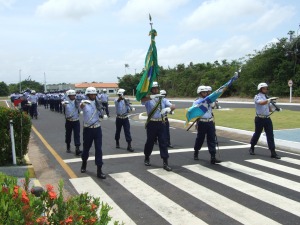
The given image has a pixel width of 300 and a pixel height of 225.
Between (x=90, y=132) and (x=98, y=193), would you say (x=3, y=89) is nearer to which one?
(x=90, y=132)

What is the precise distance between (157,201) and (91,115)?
289 cm

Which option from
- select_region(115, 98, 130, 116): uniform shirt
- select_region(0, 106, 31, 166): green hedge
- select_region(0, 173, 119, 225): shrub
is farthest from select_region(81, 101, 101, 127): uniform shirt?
select_region(0, 173, 119, 225): shrub

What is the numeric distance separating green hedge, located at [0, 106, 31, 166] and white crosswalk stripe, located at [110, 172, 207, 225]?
2173 millimetres

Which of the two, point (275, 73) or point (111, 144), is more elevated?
point (275, 73)

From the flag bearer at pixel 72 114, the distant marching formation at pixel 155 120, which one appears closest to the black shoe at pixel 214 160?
the distant marching formation at pixel 155 120

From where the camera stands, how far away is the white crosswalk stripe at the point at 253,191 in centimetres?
560

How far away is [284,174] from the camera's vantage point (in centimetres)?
763

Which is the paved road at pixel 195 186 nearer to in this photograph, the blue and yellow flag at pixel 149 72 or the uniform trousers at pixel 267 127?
the uniform trousers at pixel 267 127

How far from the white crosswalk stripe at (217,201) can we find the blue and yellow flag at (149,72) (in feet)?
6.05

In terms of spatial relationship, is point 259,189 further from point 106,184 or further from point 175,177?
point 106,184

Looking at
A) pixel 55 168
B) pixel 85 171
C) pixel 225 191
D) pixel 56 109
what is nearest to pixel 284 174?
pixel 225 191

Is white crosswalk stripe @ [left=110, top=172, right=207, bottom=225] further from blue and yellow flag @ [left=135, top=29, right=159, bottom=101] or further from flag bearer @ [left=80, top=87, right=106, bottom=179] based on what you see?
blue and yellow flag @ [left=135, top=29, right=159, bottom=101]

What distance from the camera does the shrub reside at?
2443 mm

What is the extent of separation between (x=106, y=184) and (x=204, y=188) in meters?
1.89
